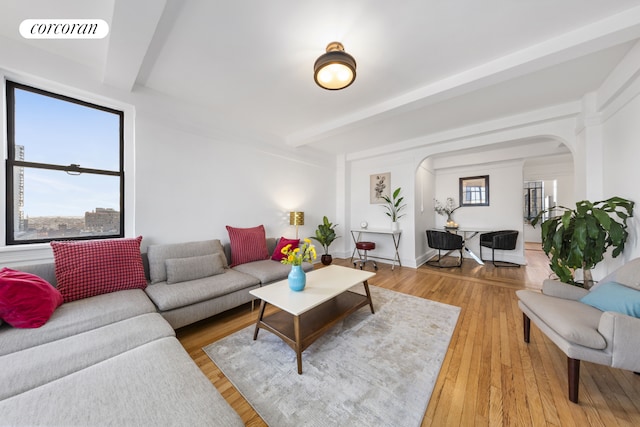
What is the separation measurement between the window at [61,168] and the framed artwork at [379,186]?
178 inches

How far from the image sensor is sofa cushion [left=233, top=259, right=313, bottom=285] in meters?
2.69

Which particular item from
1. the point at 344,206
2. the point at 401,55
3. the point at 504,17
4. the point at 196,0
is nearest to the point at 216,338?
the point at 196,0

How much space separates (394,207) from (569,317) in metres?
3.45

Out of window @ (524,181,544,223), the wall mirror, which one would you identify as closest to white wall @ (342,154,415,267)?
the wall mirror

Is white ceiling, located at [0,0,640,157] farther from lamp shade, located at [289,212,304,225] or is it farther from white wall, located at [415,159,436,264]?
white wall, located at [415,159,436,264]

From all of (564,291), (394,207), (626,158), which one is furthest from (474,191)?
(564,291)

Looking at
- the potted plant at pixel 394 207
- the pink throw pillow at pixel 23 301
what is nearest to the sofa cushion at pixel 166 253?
the pink throw pillow at pixel 23 301

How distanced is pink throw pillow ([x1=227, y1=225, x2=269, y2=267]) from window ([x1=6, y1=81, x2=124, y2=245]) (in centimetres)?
128

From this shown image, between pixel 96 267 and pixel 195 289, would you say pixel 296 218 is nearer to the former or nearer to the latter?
pixel 195 289

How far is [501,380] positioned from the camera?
5.11 feet

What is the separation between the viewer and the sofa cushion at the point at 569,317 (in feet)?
4.28

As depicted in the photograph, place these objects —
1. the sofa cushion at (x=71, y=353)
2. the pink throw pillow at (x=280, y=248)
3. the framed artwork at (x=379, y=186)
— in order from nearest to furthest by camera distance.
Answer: the sofa cushion at (x=71, y=353), the pink throw pillow at (x=280, y=248), the framed artwork at (x=379, y=186)

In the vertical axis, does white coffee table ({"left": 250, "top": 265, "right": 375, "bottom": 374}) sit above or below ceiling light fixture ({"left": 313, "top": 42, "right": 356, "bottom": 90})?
below

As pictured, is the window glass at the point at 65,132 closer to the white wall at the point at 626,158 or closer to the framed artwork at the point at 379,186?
the framed artwork at the point at 379,186
